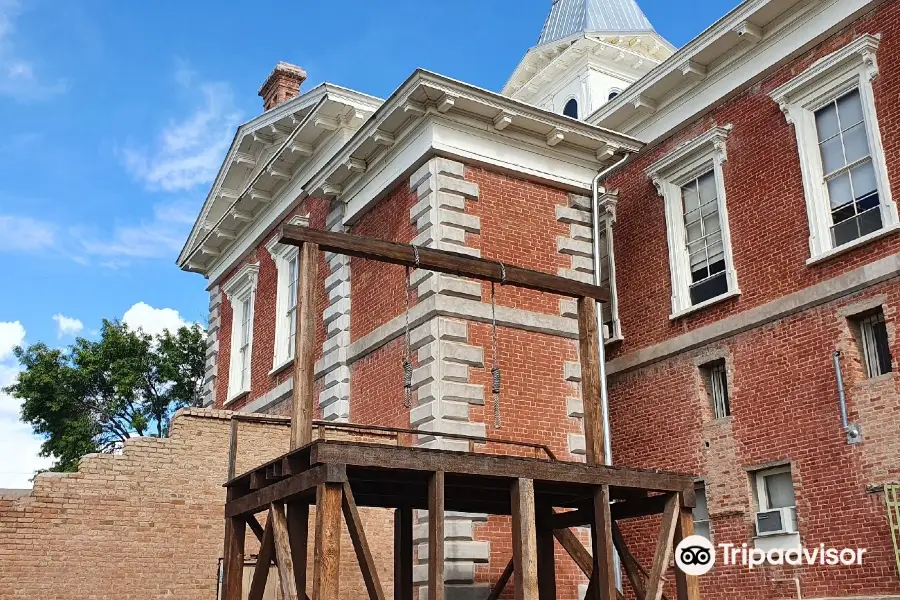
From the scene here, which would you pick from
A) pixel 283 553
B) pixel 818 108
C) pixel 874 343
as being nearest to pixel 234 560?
pixel 283 553

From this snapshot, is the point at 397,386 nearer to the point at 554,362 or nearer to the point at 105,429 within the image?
the point at 554,362

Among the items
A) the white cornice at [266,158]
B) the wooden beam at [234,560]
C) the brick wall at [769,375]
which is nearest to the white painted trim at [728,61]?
the brick wall at [769,375]

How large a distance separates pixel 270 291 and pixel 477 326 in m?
7.99

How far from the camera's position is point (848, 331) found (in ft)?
43.7

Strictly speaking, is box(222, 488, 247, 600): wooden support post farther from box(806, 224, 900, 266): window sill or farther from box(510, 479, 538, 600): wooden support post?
box(806, 224, 900, 266): window sill

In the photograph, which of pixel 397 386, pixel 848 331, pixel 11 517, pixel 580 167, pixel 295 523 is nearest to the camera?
pixel 295 523

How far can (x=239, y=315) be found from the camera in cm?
2253

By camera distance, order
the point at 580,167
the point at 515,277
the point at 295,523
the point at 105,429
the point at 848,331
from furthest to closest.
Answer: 1. the point at 105,429
2. the point at 580,167
3. the point at 848,331
4. the point at 515,277
5. the point at 295,523

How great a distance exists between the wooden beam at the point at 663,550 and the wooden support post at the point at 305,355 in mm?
3727

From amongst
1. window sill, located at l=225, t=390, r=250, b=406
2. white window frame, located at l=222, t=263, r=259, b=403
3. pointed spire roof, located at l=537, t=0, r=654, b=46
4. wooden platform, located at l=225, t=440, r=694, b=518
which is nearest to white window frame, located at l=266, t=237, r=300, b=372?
white window frame, located at l=222, t=263, r=259, b=403

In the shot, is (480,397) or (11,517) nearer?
(11,517)

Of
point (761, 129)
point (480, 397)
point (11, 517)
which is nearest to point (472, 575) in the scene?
point (480, 397)

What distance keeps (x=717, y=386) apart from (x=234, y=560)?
8851 millimetres

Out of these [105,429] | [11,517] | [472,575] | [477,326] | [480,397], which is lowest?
[472,575]
